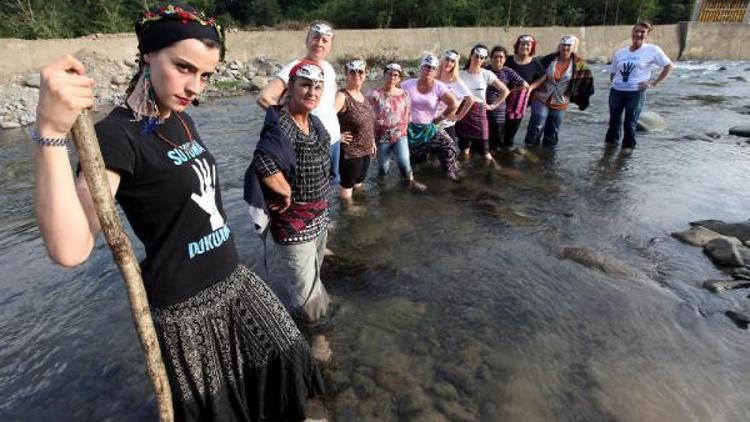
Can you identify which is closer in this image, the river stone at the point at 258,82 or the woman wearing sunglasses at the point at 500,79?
the woman wearing sunglasses at the point at 500,79

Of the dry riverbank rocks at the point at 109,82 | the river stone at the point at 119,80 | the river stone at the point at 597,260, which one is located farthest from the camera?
the river stone at the point at 119,80

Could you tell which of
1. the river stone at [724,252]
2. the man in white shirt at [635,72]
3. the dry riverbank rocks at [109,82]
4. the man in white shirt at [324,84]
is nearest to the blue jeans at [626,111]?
the man in white shirt at [635,72]

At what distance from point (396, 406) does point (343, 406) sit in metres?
0.34

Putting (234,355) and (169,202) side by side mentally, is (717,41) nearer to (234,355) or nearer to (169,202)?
(234,355)

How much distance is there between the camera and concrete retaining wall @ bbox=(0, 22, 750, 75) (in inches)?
883

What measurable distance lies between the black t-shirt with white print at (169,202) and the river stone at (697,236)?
505 centimetres

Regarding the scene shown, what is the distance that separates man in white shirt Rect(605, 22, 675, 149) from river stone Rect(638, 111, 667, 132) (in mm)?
2608

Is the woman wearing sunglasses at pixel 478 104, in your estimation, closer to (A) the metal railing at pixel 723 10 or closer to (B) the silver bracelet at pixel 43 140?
(B) the silver bracelet at pixel 43 140

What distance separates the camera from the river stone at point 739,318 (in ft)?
11.7

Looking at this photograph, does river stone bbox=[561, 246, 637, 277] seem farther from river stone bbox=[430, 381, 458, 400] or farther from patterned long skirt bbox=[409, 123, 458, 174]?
patterned long skirt bbox=[409, 123, 458, 174]

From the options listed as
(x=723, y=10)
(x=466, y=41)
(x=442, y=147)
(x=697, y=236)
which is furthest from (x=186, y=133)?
(x=723, y=10)

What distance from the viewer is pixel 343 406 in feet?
9.44

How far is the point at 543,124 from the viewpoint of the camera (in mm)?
8852

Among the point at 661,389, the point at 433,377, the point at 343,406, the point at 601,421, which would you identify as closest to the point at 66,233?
the point at 343,406
